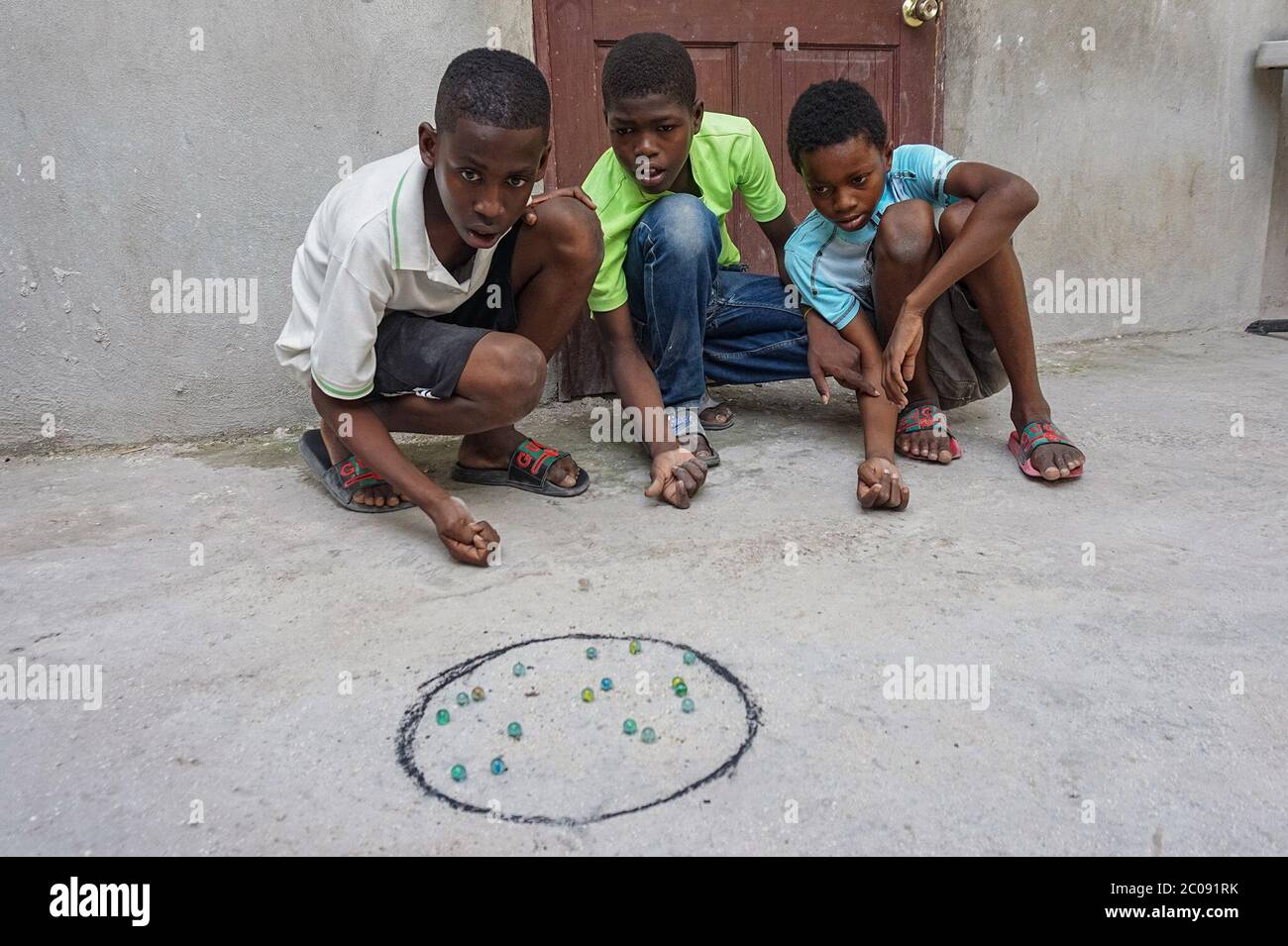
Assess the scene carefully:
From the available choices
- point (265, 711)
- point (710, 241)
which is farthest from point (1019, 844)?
point (710, 241)

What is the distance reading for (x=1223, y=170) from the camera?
4.13m

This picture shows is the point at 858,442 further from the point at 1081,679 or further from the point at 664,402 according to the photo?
the point at 1081,679

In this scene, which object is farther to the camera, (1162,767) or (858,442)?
(858,442)

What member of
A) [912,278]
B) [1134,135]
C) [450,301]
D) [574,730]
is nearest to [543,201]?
[450,301]

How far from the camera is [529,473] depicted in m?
2.54

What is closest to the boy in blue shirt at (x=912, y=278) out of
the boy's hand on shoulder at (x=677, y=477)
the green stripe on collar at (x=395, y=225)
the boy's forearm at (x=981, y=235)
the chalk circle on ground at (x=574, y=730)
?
the boy's forearm at (x=981, y=235)

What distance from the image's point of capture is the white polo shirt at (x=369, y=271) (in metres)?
2.09

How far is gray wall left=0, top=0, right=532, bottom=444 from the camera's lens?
2.74 m

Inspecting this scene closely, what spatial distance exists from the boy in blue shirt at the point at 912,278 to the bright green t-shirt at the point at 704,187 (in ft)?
0.74

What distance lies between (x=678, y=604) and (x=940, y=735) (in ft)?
1.92

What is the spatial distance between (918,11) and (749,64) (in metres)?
0.66

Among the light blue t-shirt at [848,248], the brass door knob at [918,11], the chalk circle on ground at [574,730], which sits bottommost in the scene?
the chalk circle on ground at [574,730]

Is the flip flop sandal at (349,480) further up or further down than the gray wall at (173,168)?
further down

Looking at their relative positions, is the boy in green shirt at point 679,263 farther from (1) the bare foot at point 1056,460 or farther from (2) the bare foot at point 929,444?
(1) the bare foot at point 1056,460
